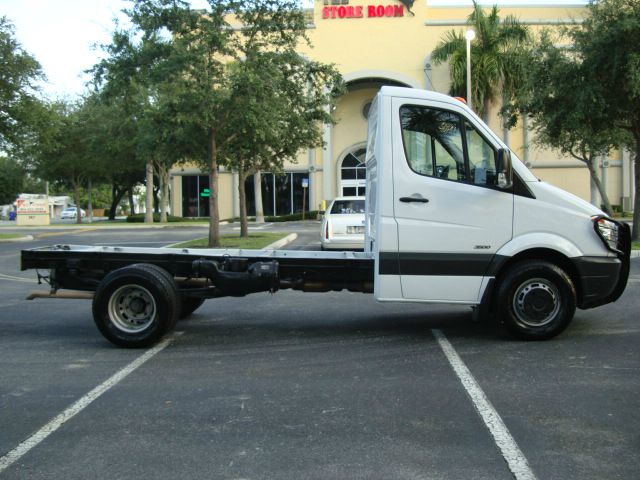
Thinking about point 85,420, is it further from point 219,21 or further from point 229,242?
point 229,242

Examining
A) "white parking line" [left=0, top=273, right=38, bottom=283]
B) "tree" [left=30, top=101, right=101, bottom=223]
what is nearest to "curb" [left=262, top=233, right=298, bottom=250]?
"white parking line" [left=0, top=273, right=38, bottom=283]

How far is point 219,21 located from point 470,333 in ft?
41.0

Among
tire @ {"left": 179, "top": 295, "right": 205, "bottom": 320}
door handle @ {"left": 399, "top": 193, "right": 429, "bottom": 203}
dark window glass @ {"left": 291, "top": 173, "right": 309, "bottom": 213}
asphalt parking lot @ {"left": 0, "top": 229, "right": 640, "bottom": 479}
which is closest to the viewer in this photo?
asphalt parking lot @ {"left": 0, "top": 229, "right": 640, "bottom": 479}

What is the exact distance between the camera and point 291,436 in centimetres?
405

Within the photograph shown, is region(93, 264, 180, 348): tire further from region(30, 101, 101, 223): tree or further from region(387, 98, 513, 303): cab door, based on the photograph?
region(30, 101, 101, 223): tree

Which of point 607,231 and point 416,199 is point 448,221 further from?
point 607,231

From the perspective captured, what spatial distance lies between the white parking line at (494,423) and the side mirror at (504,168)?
5.81 ft

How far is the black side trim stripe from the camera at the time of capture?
253 inches

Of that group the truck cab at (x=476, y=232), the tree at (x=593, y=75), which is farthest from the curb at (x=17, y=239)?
the truck cab at (x=476, y=232)

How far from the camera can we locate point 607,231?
6.52 meters

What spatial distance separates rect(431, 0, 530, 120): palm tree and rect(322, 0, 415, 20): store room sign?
682 cm

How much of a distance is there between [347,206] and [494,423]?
11645mm

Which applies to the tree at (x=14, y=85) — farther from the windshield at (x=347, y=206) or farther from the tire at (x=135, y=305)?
the tire at (x=135, y=305)

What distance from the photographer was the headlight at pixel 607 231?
646cm
